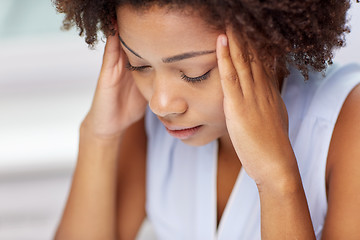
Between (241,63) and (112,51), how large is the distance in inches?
12.3

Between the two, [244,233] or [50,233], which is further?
[50,233]

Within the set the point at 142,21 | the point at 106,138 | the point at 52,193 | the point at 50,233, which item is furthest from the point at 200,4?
the point at 52,193

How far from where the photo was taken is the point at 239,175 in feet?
3.95

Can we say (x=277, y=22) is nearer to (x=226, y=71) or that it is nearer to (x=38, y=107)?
(x=226, y=71)

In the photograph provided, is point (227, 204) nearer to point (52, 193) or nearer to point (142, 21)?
point (142, 21)

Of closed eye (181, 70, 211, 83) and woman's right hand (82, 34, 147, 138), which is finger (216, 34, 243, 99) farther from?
woman's right hand (82, 34, 147, 138)

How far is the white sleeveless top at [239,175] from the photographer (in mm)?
1118

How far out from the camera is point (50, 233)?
5.63 ft

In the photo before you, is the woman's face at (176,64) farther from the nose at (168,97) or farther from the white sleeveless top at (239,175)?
the white sleeveless top at (239,175)

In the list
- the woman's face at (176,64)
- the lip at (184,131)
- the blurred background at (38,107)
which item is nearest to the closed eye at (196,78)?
the woman's face at (176,64)

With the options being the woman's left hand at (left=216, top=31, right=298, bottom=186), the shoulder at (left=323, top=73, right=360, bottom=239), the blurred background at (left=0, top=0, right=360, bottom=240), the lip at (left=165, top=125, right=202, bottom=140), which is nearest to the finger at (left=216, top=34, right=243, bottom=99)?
the woman's left hand at (left=216, top=31, right=298, bottom=186)

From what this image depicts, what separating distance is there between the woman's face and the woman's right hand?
15 centimetres

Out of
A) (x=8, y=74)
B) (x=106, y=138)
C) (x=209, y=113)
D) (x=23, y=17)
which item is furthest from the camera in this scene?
(x=23, y=17)

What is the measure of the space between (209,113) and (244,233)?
1.08ft
